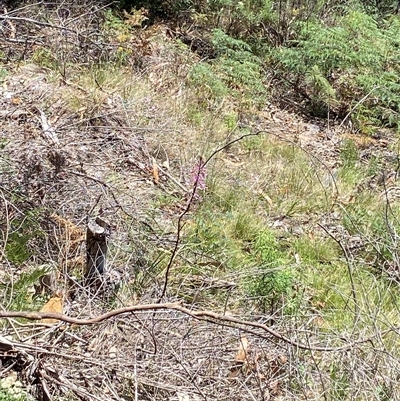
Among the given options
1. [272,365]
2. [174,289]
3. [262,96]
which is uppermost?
[272,365]

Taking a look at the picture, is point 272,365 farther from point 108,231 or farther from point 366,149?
point 366,149

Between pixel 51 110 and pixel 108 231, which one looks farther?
pixel 51 110

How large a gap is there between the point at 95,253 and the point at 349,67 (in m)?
4.74

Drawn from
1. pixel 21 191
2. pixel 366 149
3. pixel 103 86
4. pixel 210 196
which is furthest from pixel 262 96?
pixel 21 191

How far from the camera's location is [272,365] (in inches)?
103

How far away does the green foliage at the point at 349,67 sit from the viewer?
6.48m

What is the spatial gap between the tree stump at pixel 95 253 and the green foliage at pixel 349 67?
13.6 ft

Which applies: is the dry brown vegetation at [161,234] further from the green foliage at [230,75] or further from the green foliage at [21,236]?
the green foliage at [230,75]

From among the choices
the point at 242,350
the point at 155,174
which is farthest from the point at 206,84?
the point at 242,350

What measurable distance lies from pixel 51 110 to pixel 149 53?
80.6 inches

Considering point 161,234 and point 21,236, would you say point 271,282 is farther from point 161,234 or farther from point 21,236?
point 21,236

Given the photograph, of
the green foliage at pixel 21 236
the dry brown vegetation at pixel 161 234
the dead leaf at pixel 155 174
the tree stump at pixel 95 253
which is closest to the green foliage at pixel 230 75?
the dry brown vegetation at pixel 161 234

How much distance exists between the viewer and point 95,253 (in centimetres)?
292

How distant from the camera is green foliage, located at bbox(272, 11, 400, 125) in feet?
21.3
